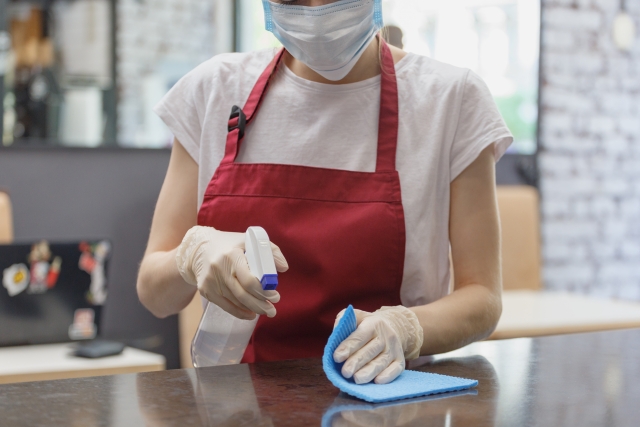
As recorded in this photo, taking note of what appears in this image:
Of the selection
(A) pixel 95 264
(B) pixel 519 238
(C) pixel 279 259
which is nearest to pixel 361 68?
(C) pixel 279 259

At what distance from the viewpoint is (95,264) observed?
222 centimetres

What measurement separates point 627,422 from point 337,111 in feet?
2.20

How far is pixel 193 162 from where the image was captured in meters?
1.21

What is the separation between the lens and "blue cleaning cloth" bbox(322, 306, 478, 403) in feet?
2.44

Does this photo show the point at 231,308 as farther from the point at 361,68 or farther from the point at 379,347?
the point at 361,68

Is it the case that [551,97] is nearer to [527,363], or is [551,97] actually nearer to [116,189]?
[116,189]

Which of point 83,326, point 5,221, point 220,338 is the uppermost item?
point 220,338

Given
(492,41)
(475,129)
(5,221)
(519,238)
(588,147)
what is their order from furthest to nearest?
(588,147)
(492,41)
(519,238)
(5,221)
(475,129)

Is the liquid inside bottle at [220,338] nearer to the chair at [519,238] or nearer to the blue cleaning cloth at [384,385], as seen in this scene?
the blue cleaning cloth at [384,385]

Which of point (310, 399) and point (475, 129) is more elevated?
point (475, 129)

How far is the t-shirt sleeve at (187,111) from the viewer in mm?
1204

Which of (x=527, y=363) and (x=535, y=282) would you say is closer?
(x=527, y=363)

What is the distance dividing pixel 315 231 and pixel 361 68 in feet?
1.01

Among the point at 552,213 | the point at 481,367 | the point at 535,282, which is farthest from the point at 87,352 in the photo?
the point at 552,213
